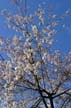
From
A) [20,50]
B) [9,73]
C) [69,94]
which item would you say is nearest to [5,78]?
[9,73]

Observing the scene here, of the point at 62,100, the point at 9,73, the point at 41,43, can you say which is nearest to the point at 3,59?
the point at 9,73

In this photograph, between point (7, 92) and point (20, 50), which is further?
point (20, 50)

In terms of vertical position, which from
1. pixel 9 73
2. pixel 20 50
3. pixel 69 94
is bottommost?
pixel 69 94

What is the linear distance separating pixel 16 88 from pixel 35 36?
301 cm

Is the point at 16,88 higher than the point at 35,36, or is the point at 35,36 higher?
the point at 35,36

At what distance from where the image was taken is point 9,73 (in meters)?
18.8

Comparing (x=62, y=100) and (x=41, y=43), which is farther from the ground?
(x=41, y=43)

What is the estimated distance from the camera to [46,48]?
Answer: 19.2 meters

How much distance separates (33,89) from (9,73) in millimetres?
1470

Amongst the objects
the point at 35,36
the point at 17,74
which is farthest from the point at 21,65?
the point at 35,36

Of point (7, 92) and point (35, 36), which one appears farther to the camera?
point (35, 36)

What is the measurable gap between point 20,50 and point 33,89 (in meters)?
2.31

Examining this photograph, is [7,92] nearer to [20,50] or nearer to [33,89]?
[33,89]

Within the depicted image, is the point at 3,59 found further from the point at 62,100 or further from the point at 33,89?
the point at 62,100
